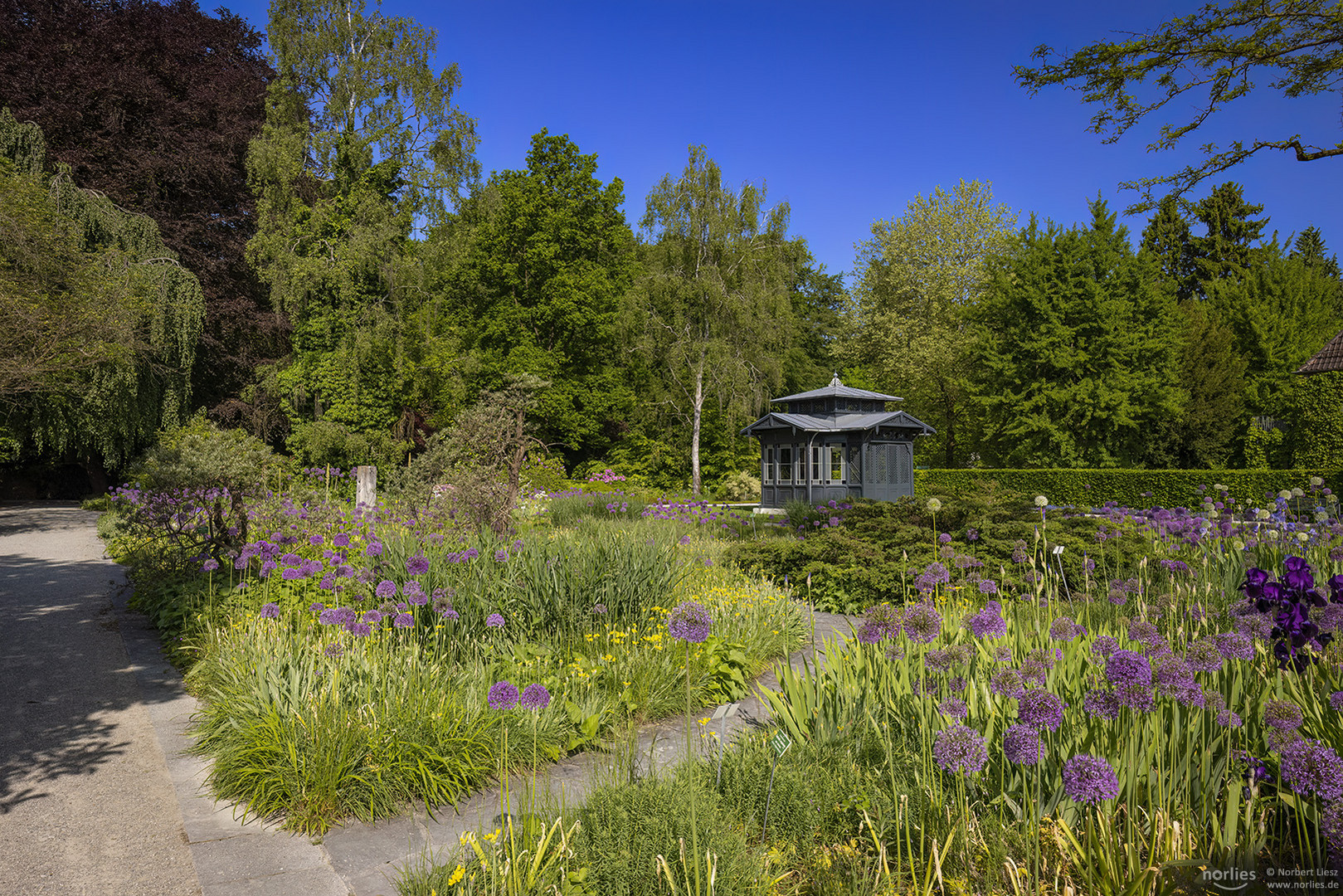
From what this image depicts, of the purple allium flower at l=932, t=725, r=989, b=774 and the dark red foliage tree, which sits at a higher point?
the dark red foliage tree

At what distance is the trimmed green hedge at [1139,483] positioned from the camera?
17.1m

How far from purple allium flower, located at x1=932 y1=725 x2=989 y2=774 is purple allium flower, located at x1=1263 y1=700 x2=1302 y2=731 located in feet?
2.36

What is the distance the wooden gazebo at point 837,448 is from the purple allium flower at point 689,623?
19.2 meters

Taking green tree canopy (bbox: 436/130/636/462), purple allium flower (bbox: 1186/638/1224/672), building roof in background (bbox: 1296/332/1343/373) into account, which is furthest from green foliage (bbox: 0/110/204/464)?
building roof in background (bbox: 1296/332/1343/373)

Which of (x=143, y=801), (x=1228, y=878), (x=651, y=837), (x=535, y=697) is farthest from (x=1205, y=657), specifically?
(x=143, y=801)

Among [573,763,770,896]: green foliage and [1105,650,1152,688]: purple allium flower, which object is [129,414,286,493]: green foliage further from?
[1105,650,1152,688]: purple allium flower

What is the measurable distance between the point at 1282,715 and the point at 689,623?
5.05 feet

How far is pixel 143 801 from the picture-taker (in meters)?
3.23

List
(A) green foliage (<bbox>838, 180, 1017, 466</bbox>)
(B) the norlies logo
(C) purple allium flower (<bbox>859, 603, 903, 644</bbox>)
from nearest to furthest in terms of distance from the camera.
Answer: (B) the norlies logo < (C) purple allium flower (<bbox>859, 603, 903, 644</bbox>) < (A) green foliage (<bbox>838, 180, 1017, 466</bbox>)

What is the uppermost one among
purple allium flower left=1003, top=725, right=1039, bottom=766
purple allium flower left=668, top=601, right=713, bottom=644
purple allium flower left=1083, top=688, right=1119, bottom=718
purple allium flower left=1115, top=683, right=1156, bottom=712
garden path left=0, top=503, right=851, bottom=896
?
purple allium flower left=668, top=601, right=713, bottom=644

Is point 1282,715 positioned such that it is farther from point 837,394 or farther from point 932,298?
point 932,298

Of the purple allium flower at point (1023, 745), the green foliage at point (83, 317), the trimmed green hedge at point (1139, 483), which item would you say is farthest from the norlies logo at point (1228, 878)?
the trimmed green hedge at point (1139, 483)

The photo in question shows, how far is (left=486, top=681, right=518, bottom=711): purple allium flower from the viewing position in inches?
88.7

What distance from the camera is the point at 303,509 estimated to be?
8.03m
